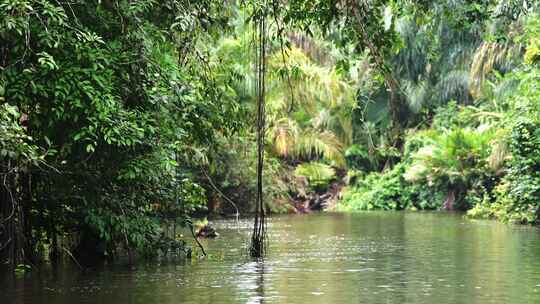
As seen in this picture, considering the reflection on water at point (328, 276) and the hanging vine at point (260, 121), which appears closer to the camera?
the reflection on water at point (328, 276)

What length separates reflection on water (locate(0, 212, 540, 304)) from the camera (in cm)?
1113

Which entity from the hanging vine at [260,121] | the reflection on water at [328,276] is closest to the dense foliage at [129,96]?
the hanging vine at [260,121]

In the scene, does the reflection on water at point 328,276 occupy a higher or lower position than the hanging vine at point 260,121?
lower

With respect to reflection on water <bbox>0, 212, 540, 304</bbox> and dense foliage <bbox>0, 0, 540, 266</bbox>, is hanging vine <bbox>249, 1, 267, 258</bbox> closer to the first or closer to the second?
dense foliage <bbox>0, 0, 540, 266</bbox>

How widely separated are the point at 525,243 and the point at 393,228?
608cm

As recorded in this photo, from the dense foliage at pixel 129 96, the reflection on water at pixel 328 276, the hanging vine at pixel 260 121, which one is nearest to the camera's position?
the reflection on water at pixel 328 276

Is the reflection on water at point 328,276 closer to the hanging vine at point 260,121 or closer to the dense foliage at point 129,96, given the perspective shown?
the hanging vine at point 260,121

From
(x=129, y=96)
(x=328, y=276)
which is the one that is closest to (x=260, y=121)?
(x=129, y=96)

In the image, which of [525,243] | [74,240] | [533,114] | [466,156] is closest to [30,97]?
[74,240]

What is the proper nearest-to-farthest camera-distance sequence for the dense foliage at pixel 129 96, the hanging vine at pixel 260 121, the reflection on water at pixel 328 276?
the reflection on water at pixel 328 276 → the dense foliage at pixel 129 96 → the hanging vine at pixel 260 121

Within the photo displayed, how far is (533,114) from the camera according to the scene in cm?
2397

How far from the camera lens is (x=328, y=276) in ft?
43.3

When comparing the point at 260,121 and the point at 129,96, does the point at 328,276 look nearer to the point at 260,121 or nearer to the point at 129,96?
the point at 260,121

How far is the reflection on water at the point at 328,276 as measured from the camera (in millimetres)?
11133
